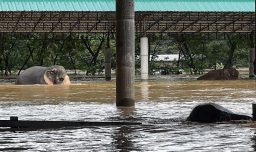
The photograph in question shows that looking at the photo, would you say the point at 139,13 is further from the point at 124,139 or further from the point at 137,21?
the point at 124,139

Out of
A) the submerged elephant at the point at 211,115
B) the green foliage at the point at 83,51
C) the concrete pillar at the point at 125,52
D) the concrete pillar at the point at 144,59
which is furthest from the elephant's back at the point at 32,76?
the submerged elephant at the point at 211,115

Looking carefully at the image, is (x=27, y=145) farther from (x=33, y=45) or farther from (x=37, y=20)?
(x=33, y=45)

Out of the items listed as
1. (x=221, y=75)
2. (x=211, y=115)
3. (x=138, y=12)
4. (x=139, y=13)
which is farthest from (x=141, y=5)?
(x=211, y=115)

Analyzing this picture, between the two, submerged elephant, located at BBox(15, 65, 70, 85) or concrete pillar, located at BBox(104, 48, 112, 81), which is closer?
submerged elephant, located at BBox(15, 65, 70, 85)

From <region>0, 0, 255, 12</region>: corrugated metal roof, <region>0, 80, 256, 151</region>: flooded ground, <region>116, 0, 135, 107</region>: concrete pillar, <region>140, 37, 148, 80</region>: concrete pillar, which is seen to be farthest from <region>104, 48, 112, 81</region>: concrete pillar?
<region>0, 80, 256, 151</region>: flooded ground

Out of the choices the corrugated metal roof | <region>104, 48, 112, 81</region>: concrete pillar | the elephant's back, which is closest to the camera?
the elephant's back

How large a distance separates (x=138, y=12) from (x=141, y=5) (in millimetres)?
3695

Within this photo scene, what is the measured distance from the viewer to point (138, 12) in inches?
2045

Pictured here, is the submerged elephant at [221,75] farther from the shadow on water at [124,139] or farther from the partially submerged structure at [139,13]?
the shadow on water at [124,139]

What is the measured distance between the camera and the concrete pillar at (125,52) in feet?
75.9

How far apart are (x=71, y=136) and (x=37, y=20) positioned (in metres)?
44.2

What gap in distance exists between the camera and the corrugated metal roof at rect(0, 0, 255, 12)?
53031 mm

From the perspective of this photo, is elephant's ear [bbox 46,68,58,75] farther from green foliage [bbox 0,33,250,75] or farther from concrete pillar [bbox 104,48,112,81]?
green foliage [bbox 0,33,250,75]

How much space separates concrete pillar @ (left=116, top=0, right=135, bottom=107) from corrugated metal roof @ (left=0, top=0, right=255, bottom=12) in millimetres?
29506
